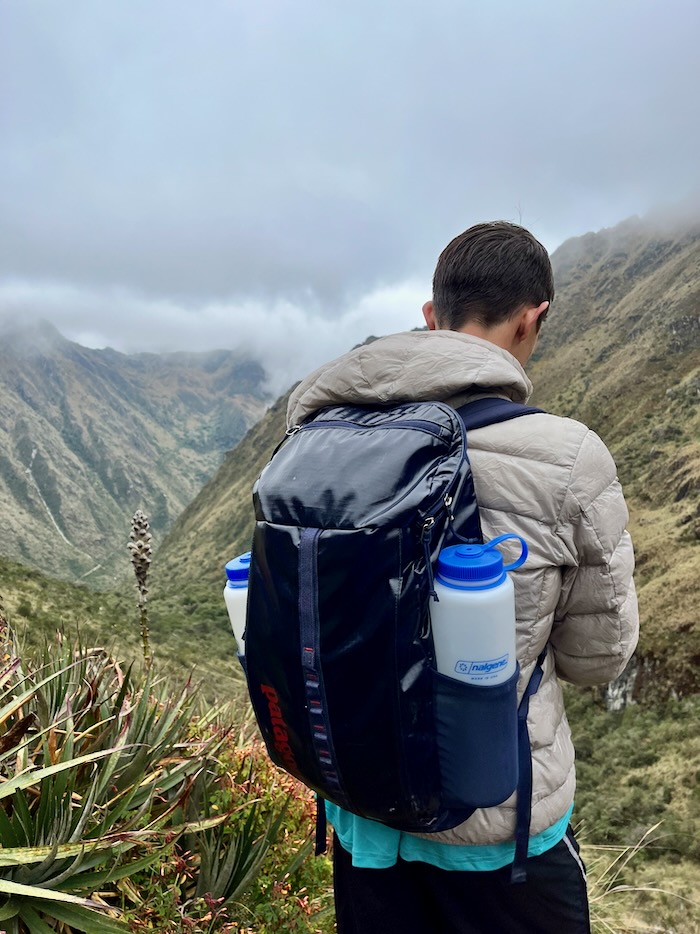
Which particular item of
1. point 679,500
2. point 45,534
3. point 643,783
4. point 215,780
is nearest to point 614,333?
point 679,500

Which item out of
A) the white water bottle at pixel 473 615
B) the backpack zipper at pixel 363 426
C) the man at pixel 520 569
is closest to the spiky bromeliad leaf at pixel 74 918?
the man at pixel 520 569

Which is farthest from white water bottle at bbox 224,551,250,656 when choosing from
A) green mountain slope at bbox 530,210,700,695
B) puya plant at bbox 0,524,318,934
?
green mountain slope at bbox 530,210,700,695

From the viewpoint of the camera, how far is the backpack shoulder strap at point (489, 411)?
1415 mm

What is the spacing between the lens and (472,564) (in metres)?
1.22

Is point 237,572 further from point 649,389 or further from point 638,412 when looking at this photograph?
point 649,389

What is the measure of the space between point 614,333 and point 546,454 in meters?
55.8

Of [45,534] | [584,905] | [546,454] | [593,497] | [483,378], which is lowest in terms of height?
[45,534]

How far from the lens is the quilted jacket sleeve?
1.36m

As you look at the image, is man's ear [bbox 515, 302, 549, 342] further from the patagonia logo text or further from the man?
the patagonia logo text

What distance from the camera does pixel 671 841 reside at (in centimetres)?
927

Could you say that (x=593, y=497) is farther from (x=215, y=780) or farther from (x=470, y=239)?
(x=215, y=780)

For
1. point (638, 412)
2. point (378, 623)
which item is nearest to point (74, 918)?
point (378, 623)

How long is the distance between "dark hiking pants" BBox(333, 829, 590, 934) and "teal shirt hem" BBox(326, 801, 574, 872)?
0.04 m

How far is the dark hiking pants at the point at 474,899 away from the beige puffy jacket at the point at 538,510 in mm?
150
